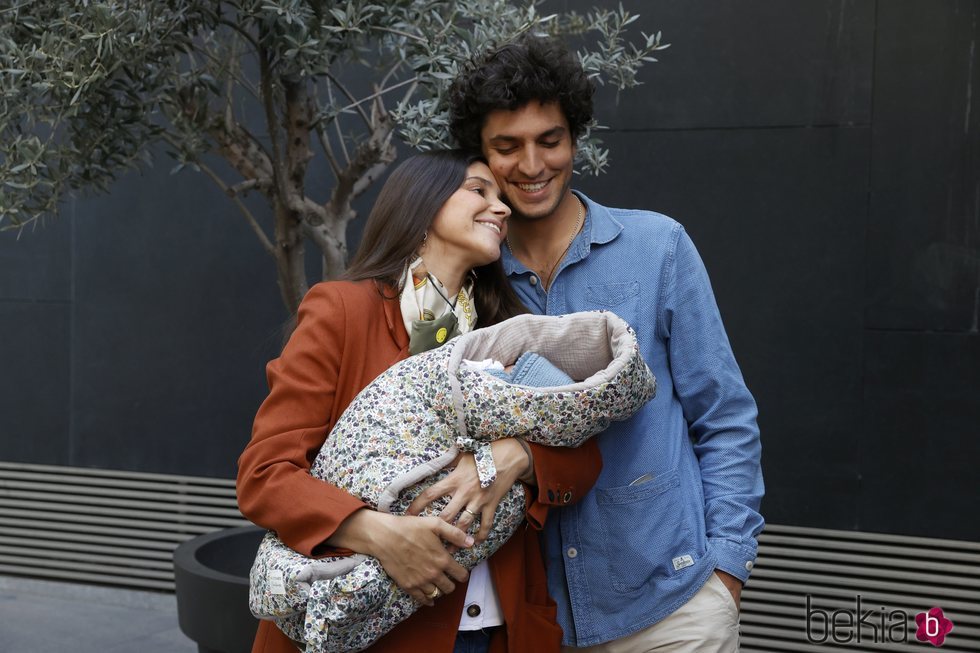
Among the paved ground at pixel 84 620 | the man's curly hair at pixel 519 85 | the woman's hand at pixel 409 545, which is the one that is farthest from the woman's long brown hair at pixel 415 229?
the paved ground at pixel 84 620

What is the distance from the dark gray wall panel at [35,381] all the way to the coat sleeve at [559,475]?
506cm

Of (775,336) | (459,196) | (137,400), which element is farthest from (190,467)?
(459,196)

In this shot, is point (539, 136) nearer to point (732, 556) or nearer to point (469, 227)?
point (469, 227)

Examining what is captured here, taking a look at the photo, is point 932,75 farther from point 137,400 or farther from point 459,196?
point 137,400

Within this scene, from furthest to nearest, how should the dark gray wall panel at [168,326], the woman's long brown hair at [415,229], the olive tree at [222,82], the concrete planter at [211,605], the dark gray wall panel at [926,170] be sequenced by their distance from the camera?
the dark gray wall panel at [168,326] < the dark gray wall panel at [926,170] < the concrete planter at [211,605] < the olive tree at [222,82] < the woman's long brown hair at [415,229]

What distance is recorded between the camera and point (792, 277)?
5.09 m

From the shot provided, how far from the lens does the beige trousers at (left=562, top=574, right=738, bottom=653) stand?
7.91 ft

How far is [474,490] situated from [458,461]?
74 millimetres

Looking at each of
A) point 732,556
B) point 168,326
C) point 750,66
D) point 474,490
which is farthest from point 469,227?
point 168,326

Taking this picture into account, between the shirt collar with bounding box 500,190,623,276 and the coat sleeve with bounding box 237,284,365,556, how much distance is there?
1.71ft

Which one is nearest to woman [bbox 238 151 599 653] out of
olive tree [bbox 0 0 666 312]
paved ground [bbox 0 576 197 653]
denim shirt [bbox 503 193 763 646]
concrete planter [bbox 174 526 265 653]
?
denim shirt [bbox 503 193 763 646]

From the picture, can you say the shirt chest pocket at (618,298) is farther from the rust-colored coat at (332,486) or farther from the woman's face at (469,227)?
the rust-colored coat at (332,486)

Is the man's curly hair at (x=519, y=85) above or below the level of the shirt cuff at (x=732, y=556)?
above

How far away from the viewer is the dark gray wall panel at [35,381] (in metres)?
6.57
